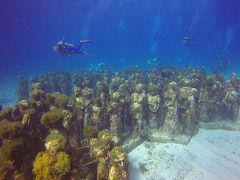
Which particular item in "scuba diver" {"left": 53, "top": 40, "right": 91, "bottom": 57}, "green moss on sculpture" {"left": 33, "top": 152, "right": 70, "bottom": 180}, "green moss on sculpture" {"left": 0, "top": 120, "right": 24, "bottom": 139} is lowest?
"green moss on sculpture" {"left": 33, "top": 152, "right": 70, "bottom": 180}

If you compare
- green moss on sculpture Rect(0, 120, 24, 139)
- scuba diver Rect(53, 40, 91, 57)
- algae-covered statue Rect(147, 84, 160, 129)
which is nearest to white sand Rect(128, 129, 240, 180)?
algae-covered statue Rect(147, 84, 160, 129)

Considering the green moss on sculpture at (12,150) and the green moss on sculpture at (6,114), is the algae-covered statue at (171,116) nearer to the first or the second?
the green moss on sculpture at (12,150)

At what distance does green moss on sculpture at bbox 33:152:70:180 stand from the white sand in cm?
351

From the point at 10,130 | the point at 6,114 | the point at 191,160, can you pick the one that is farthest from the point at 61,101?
the point at 191,160

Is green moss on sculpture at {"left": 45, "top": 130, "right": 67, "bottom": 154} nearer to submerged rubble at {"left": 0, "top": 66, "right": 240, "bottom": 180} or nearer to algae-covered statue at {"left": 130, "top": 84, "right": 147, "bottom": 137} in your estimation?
submerged rubble at {"left": 0, "top": 66, "right": 240, "bottom": 180}

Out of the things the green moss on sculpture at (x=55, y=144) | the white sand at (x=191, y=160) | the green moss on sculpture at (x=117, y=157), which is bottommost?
the white sand at (x=191, y=160)

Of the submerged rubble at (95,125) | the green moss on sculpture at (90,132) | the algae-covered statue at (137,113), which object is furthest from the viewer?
the algae-covered statue at (137,113)

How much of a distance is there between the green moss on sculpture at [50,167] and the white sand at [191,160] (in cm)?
351

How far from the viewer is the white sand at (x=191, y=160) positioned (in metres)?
5.62

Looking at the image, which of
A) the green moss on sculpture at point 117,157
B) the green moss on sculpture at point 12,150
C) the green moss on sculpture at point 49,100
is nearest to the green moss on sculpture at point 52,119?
the green moss on sculpture at point 12,150

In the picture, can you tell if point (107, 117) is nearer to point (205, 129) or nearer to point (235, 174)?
point (235, 174)

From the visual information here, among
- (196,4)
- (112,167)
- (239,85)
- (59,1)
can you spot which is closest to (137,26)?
(196,4)

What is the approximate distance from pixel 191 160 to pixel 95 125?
16.4 feet

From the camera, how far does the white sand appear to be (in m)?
5.62
